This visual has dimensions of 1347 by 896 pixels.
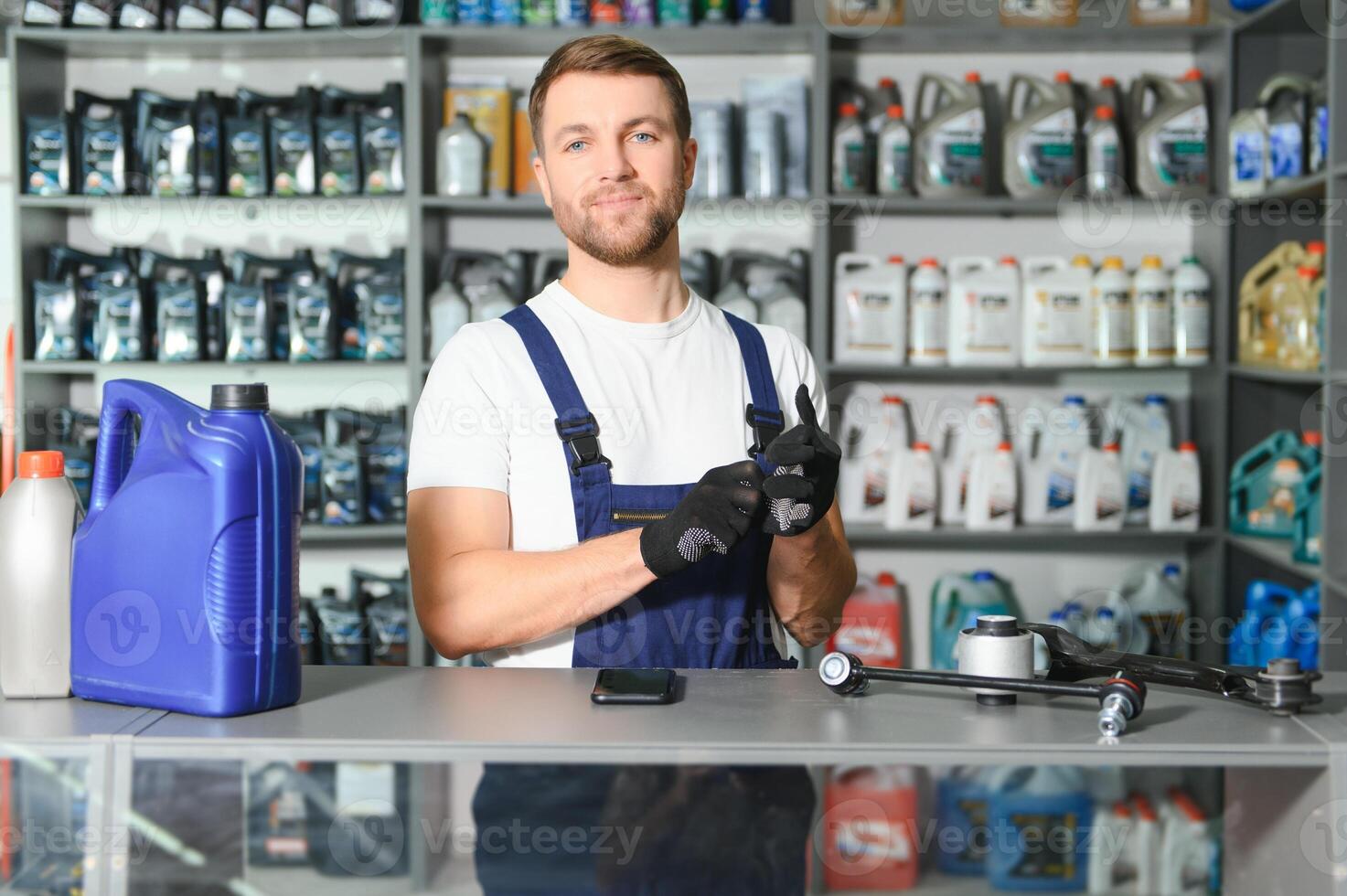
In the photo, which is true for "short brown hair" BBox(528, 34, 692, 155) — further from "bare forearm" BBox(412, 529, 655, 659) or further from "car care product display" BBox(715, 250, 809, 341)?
"car care product display" BBox(715, 250, 809, 341)

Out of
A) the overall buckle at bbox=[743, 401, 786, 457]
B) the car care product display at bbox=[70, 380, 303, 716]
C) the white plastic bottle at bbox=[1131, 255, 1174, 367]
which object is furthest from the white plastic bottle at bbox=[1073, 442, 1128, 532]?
the car care product display at bbox=[70, 380, 303, 716]

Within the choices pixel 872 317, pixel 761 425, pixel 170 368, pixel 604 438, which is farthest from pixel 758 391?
pixel 170 368

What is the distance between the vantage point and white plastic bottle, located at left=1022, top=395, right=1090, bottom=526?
3686mm

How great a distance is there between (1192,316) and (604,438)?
2526mm

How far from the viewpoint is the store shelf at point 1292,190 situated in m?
3.06

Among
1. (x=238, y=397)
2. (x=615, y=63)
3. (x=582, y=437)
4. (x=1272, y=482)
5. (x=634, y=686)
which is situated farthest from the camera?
(x=1272, y=482)

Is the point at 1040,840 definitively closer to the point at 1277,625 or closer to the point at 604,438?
the point at 604,438

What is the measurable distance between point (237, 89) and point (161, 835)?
3125mm

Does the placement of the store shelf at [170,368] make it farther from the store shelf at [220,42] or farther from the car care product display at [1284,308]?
the car care product display at [1284,308]

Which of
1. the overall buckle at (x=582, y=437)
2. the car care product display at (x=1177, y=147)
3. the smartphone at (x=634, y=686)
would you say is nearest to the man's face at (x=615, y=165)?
the overall buckle at (x=582, y=437)

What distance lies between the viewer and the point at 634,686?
4.09ft

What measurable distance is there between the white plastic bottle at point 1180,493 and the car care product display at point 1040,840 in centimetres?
282

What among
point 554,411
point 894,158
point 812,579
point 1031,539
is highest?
point 894,158

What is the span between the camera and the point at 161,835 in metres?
1.04
